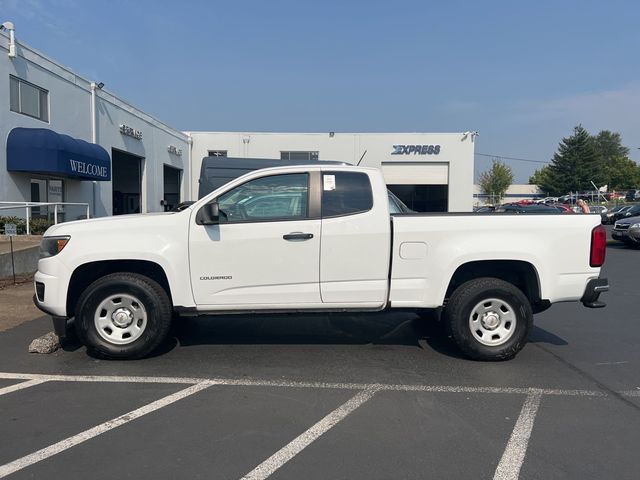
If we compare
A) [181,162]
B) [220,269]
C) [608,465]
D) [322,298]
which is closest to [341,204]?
[322,298]

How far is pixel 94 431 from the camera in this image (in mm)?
3906

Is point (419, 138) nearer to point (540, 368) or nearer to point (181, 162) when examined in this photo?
point (181, 162)

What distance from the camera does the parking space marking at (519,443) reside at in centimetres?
335

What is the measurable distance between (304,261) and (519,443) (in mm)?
2600

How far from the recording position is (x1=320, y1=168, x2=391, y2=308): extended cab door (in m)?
5.44

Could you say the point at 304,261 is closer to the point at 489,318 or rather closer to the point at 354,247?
the point at 354,247

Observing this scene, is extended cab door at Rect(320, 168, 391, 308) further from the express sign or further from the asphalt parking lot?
the express sign

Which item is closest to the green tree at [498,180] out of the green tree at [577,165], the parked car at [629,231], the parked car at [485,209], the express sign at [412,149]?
the green tree at [577,165]

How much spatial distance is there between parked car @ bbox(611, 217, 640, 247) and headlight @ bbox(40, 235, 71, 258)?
19.0 m

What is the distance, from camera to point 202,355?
5.84 metres

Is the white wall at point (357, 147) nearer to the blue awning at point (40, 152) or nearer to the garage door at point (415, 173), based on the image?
the garage door at point (415, 173)

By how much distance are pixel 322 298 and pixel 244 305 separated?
80 cm

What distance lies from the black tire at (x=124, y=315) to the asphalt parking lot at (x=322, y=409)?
21 cm

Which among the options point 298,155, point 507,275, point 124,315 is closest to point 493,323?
point 507,275
